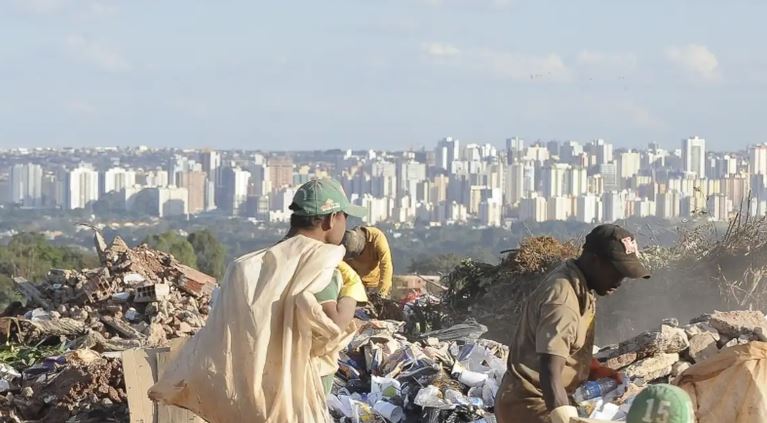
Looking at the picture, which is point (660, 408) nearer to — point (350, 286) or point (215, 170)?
point (350, 286)

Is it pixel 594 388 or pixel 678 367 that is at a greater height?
pixel 594 388

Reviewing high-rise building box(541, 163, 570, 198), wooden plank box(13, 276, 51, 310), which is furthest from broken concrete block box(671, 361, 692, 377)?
high-rise building box(541, 163, 570, 198)

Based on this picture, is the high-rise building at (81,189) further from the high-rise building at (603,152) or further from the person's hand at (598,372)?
the person's hand at (598,372)

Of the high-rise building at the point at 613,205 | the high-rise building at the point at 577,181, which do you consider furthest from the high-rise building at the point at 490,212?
the high-rise building at the point at 613,205

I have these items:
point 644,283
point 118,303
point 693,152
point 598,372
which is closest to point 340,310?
point 598,372

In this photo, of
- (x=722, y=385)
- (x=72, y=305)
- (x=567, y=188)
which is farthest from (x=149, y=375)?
(x=567, y=188)
